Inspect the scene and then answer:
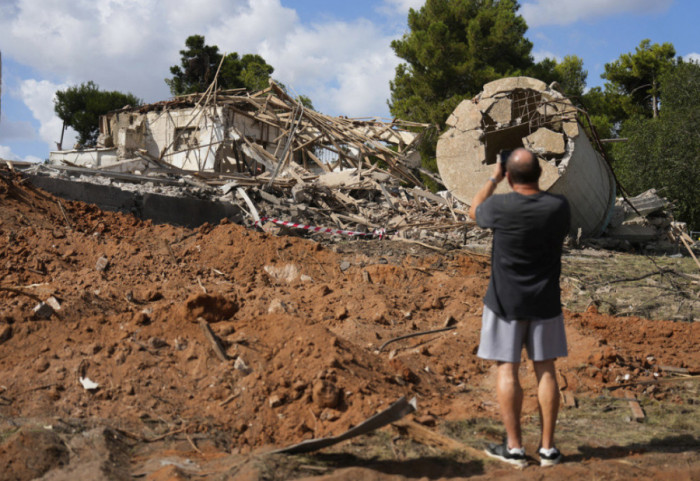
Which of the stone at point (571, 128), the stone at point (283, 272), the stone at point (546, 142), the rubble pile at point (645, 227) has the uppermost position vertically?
the stone at point (571, 128)

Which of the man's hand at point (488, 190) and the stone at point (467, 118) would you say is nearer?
the man's hand at point (488, 190)

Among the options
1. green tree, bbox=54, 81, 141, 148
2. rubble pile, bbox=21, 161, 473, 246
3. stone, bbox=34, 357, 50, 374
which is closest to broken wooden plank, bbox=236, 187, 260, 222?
rubble pile, bbox=21, 161, 473, 246

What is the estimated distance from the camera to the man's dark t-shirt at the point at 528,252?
3090 millimetres

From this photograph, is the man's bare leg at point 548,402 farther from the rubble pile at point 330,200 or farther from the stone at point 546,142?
the stone at point 546,142

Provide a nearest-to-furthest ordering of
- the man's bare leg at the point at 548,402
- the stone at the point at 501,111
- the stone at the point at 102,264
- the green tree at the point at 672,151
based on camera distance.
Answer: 1. the man's bare leg at the point at 548,402
2. the stone at the point at 102,264
3. the stone at the point at 501,111
4. the green tree at the point at 672,151

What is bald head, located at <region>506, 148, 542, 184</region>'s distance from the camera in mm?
3148

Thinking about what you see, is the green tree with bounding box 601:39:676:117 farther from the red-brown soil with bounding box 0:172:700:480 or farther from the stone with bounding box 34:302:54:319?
the stone with bounding box 34:302:54:319

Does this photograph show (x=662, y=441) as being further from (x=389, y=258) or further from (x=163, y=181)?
(x=163, y=181)

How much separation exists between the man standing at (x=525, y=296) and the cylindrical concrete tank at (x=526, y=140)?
6433 millimetres

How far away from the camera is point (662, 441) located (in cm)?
355

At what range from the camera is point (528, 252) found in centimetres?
311

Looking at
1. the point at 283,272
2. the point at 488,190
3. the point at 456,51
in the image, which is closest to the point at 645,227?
the point at 283,272

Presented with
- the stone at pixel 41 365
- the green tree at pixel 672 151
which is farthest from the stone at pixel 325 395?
the green tree at pixel 672 151

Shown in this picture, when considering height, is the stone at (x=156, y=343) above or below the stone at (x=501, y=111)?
below
